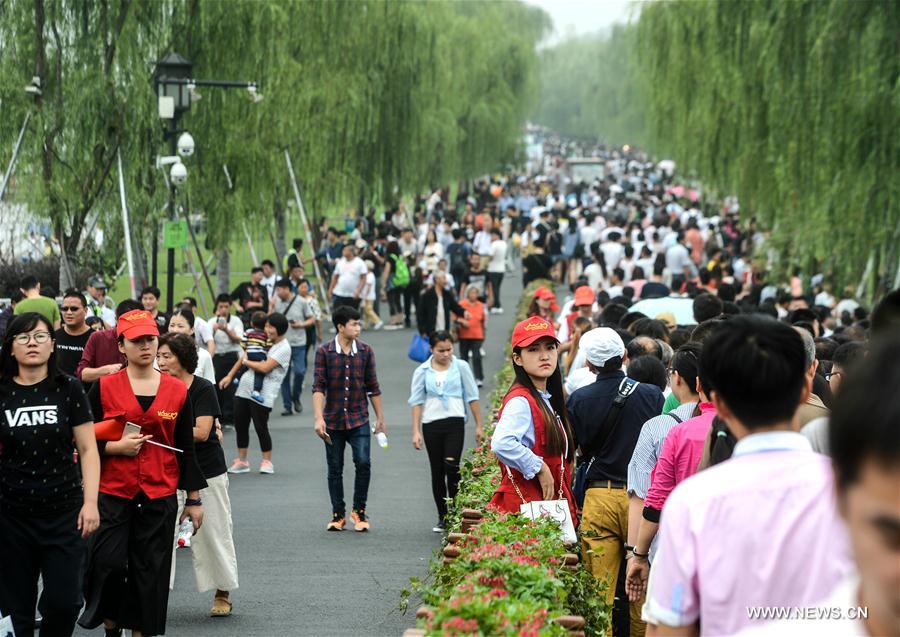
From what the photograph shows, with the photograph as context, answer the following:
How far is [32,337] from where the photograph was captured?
6.75 m

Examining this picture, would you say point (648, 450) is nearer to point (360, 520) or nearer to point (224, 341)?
point (360, 520)

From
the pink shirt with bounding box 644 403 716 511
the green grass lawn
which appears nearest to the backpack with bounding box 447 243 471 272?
the green grass lawn

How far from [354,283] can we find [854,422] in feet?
75.1

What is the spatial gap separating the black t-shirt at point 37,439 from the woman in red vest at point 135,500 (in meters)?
0.44

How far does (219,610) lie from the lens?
8797 mm

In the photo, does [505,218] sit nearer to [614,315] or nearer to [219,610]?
[614,315]

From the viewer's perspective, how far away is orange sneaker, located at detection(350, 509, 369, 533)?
11539 mm

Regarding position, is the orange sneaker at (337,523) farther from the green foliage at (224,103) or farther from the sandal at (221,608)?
the green foliage at (224,103)

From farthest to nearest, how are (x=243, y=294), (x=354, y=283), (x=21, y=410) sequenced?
1. (x=354, y=283)
2. (x=243, y=294)
3. (x=21, y=410)

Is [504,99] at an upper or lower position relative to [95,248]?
upper

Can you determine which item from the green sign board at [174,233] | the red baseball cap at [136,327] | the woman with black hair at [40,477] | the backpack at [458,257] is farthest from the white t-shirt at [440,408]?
the backpack at [458,257]

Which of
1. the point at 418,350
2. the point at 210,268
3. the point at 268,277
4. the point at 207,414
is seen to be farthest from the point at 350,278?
the point at 207,414

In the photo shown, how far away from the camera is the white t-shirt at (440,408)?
38.1 feet

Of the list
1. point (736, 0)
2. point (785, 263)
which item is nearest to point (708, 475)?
point (785, 263)
